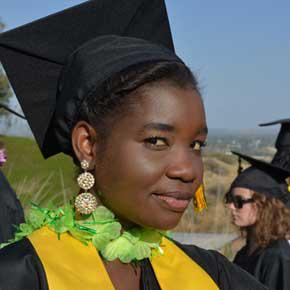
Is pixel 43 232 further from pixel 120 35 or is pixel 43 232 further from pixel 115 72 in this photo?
pixel 120 35

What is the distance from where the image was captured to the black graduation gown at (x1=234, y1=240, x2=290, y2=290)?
4383mm

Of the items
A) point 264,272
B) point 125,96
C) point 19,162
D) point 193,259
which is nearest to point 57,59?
point 125,96

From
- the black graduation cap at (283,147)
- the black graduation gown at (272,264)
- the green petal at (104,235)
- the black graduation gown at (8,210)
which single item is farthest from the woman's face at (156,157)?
the black graduation cap at (283,147)

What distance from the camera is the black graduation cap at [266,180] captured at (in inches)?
204

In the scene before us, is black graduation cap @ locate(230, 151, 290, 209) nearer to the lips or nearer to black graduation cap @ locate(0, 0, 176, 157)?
black graduation cap @ locate(0, 0, 176, 157)

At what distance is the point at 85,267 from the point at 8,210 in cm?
368

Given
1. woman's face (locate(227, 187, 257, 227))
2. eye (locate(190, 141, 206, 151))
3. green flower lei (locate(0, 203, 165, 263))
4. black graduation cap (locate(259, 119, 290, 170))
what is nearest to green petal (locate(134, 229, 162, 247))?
green flower lei (locate(0, 203, 165, 263))

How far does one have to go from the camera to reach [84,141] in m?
2.09

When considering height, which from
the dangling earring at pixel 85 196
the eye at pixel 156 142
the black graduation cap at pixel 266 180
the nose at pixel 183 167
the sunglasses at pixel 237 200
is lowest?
the sunglasses at pixel 237 200

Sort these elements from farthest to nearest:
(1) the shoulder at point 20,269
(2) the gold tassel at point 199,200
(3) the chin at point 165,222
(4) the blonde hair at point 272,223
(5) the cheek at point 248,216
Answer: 1. (5) the cheek at point 248,216
2. (4) the blonde hair at point 272,223
3. (2) the gold tassel at point 199,200
4. (3) the chin at point 165,222
5. (1) the shoulder at point 20,269

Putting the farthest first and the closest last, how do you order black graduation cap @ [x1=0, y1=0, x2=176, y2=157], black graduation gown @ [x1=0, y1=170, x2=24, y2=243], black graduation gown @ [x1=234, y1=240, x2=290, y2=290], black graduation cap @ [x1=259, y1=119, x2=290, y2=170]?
1. black graduation cap @ [x1=259, y1=119, x2=290, y2=170]
2. black graduation gown @ [x1=0, y1=170, x2=24, y2=243]
3. black graduation gown @ [x1=234, y1=240, x2=290, y2=290]
4. black graduation cap @ [x1=0, y1=0, x2=176, y2=157]

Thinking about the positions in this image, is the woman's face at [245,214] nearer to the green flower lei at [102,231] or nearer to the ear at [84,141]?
the green flower lei at [102,231]

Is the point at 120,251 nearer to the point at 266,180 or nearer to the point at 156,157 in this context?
the point at 156,157

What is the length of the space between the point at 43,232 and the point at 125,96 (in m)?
0.50
